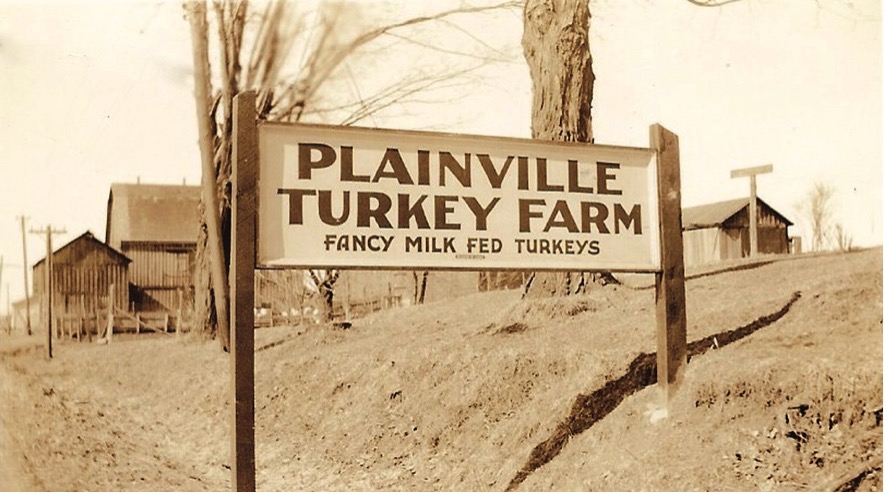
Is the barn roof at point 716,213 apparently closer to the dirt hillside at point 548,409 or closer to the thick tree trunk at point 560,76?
the dirt hillside at point 548,409

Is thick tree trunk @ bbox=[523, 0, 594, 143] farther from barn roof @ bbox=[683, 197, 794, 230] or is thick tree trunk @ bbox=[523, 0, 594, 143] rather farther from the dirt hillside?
barn roof @ bbox=[683, 197, 794, 230]

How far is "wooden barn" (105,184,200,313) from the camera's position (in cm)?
4006

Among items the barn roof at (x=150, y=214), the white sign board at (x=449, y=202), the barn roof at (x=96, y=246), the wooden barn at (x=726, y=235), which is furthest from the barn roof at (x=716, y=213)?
the white sign board at (x=449, y=202)

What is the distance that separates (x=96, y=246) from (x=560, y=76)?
1266 inches

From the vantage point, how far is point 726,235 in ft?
122

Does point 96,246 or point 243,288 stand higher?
point 96,246

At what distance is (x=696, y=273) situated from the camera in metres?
12.0

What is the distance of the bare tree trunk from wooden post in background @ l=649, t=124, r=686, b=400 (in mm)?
9113

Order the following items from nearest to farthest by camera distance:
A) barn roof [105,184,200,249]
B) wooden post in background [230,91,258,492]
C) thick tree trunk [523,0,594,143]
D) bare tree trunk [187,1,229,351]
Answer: wooden post in background [230,91,258,492] → thick tree trunk [523,0,594,143] → bare tree trunk [187,1,229,351] → barn roof [105,184,200,249]

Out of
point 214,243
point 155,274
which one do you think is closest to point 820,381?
point 214,243

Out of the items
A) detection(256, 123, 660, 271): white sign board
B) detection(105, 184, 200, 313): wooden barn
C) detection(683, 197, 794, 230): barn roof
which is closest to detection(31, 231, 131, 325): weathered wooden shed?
detection(105, 184, 200, 313): wooden barn

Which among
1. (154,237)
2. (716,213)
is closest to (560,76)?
(716,213)

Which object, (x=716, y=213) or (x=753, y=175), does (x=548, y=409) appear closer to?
(x=753, y=175)

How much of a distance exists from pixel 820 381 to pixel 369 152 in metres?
3.48
